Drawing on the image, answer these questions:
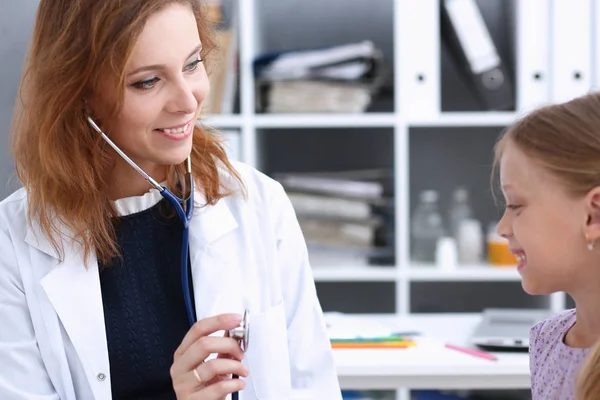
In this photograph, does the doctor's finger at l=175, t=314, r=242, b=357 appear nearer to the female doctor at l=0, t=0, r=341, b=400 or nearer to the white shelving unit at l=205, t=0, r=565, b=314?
the female doctor at l=0, t=0, r=341, b=400

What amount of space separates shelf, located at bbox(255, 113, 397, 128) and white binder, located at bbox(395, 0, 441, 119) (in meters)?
0.07

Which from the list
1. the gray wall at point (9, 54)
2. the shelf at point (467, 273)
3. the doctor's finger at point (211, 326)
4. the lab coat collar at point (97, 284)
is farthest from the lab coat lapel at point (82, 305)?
the shelf at point (467, 273)

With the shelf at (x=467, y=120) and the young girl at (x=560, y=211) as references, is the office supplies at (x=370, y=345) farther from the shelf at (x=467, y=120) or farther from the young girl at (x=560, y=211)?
the shelf at (x=467, y=120)

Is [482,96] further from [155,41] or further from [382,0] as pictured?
[155,41]

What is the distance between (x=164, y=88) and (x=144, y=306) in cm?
35

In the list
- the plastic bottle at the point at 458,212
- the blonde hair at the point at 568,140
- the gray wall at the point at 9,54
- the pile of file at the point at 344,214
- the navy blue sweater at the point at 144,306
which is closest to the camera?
the blonde hair at the point at 568,140

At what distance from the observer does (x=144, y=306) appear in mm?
1412

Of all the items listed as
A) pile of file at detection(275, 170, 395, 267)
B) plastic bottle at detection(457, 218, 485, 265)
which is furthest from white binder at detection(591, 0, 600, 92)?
pile of file at detection(275, 170, 395, 267)

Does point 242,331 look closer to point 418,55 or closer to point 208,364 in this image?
point 208,364

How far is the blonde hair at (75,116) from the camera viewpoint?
4.24ft

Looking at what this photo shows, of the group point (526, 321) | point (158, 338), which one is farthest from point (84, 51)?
Result: point (526, 321)

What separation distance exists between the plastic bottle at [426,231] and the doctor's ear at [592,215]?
1.62m

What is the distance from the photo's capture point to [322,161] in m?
3.02

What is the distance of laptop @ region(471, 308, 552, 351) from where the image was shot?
1.77 m
